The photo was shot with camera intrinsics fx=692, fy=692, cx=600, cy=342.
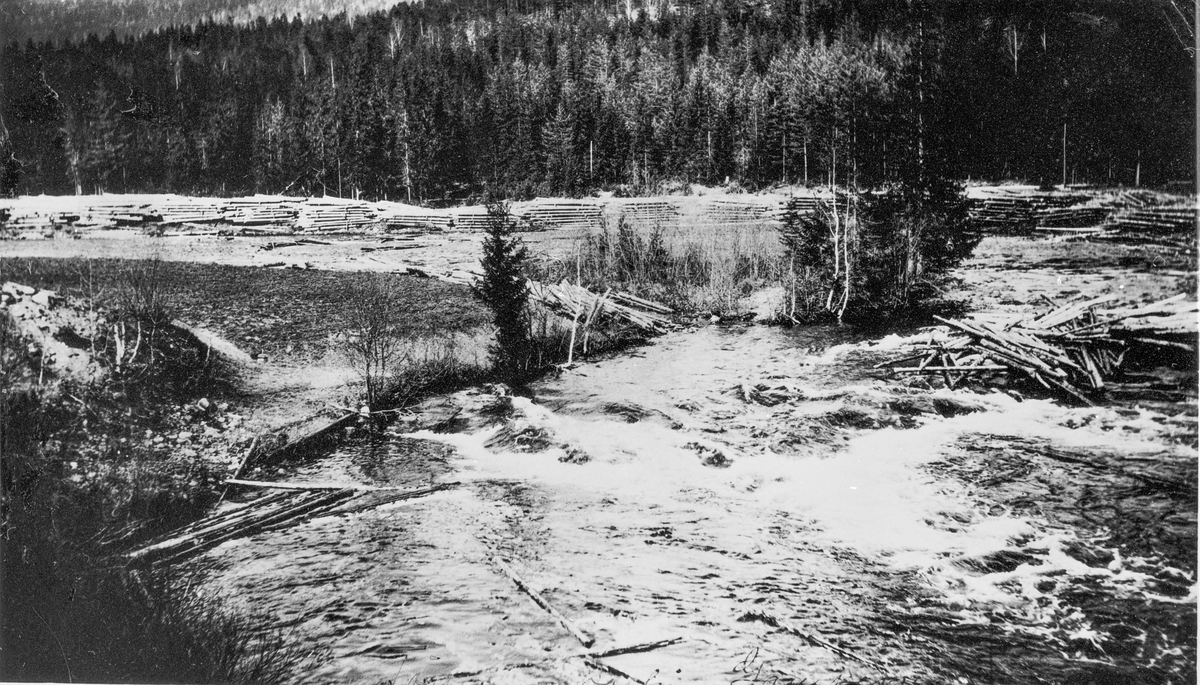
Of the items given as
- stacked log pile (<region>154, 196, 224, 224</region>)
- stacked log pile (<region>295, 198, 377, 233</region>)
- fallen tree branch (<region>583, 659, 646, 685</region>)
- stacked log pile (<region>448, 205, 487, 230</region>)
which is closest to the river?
fallen tree branch (<region>583, 659, 646, 685</region>)

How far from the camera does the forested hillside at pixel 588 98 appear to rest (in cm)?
290

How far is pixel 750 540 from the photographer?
266cm

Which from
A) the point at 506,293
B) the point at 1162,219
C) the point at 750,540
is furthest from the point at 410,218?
the point at 1162,219

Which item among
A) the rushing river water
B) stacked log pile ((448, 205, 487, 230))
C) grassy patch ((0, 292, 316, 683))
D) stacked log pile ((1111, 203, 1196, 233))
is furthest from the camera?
stacked log pile ((448, 205, 487, 230))

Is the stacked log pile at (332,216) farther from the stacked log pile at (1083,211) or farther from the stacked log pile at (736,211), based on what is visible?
the stacked log pile at (1083,211)

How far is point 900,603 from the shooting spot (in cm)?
246

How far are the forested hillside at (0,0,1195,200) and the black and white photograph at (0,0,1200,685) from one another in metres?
0.02

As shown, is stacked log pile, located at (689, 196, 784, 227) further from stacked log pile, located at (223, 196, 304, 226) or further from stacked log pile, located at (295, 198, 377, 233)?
stacked log pile, located at (223, 196, 304, 226)

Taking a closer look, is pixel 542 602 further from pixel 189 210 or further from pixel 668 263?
pixel 189 210

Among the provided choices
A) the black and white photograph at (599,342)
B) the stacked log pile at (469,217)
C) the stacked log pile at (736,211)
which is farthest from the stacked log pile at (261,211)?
the stacked log pile at (736,211)

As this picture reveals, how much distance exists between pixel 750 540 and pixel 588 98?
2.17 metres

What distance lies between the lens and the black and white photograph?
8.34 feet

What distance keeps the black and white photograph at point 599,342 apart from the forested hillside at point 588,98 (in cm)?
2

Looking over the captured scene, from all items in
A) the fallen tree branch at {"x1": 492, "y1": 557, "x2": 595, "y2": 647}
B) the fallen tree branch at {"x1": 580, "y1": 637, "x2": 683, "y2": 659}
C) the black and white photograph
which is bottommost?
the fallen tree branch at {"x1": 580, "y1": 637, "x2": 683, "y2": 659}
